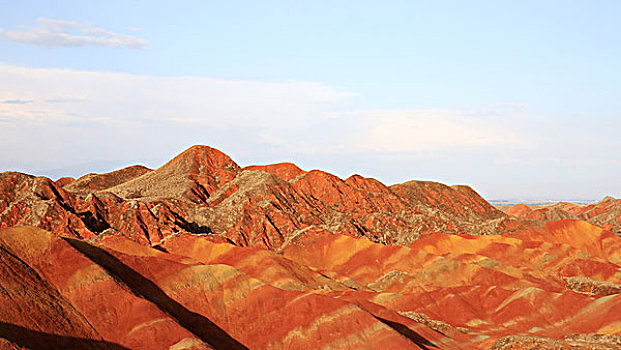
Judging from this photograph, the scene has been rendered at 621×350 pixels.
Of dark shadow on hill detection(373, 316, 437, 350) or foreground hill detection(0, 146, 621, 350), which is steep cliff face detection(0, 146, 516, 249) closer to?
foreground hill detection(0, 146, 621, 350)

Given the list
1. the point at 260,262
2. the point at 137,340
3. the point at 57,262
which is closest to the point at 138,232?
the point at 260,262

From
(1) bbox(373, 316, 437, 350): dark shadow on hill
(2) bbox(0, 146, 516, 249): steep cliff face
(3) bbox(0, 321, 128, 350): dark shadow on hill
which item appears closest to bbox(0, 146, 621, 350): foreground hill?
(3) bbox(0, 321, 128, 350): dark shadow on hill

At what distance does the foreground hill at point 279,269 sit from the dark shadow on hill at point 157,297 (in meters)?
0.21

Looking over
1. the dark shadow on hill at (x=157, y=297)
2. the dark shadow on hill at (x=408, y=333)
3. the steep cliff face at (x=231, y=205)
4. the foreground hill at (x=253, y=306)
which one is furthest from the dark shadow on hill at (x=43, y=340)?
the steep cliff face at (x=231, y=205)

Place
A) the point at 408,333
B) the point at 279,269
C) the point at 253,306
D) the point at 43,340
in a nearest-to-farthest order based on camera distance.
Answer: the point at 43,340 → the point at 408,333 → the point at 253,306 → the point at 279,269

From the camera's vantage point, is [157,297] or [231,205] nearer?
[157,297]

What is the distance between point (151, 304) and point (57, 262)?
1022 cm

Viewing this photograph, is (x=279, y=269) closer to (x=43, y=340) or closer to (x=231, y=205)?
(x=43, y=340)

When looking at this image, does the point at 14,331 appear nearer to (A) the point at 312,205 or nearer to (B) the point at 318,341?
(B) the point at 318,341

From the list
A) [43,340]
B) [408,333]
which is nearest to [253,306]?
[408,333]

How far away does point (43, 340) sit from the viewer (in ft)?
145

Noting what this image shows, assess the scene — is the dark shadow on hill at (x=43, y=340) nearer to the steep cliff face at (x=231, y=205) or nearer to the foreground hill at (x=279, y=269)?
the foreground hill at (x=279, y=269)

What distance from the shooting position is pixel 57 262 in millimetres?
53688

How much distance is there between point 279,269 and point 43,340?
149 ft
